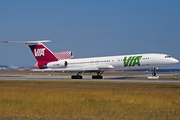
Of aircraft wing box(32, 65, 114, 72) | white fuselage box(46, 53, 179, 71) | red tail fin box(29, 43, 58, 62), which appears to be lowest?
aircraft wing box(32, 65, 114, 72)

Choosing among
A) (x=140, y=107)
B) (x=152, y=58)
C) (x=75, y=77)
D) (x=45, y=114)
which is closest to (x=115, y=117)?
(x=45, y=114)

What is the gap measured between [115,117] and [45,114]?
339cm

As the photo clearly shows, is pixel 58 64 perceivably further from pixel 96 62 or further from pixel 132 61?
pixel 132 61

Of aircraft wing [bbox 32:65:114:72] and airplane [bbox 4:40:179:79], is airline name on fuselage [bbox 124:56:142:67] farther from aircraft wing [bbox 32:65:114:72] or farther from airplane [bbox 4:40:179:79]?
aircraft wing [bbox 32:65:114:72]

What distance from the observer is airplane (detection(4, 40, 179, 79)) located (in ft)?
230

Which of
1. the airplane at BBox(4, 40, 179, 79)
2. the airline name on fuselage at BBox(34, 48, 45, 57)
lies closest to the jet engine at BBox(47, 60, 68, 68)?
the airplane at BBox(4, 40, 179, 79)

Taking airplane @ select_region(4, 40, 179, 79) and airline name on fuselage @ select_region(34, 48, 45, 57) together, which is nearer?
airplane @ select_region(4, 40, 179, 79)

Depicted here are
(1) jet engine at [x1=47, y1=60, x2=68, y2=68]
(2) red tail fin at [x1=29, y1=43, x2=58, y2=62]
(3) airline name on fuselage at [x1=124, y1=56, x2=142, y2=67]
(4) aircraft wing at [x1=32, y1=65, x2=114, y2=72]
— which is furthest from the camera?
(2) red tail fin at [x1=29, y1=43, x2=58, y2=62]

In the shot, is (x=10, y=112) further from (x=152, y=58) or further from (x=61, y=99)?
(x=152, y=58)

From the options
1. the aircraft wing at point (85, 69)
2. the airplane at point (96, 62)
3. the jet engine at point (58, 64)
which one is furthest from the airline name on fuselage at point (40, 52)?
the aircraft wing at point (85, 69)

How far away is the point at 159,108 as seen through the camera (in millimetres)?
23234

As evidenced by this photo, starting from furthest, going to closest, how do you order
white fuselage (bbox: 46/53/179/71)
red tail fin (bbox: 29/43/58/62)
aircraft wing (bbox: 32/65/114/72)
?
red tail fin (bbox: 29/43/58/62) → aircraft wing (bbox: 32/65/114/72) → white fuselage (bbox: 46/53/179/71)

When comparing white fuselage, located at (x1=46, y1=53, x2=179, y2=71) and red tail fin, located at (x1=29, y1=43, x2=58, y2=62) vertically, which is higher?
red tail fin, located at (x1=29, y1=43, x2=58, y2=62)

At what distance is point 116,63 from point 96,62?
4032 millimetres
